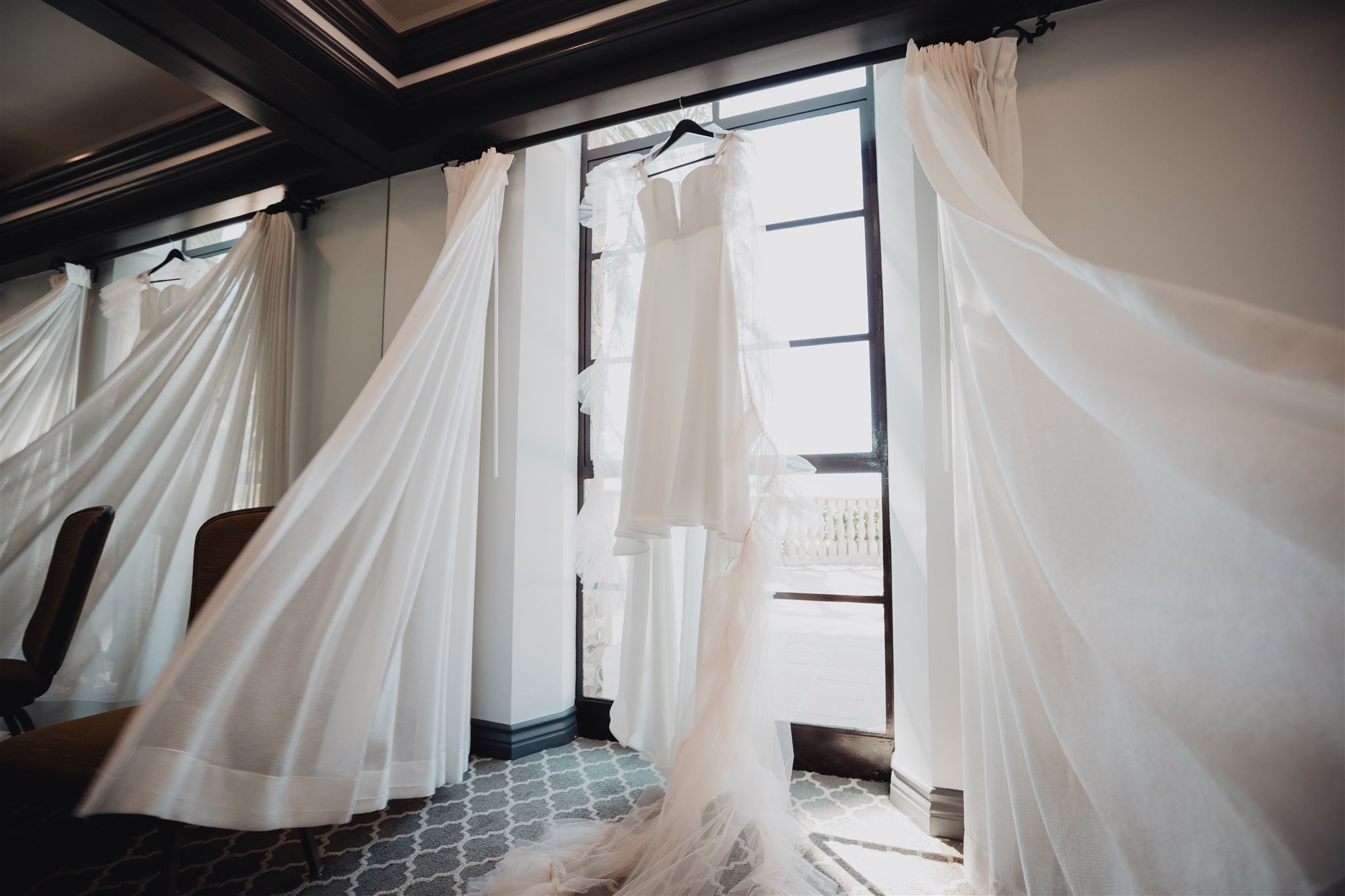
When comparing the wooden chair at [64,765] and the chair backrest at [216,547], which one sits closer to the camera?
the wooden chair at [64,765]

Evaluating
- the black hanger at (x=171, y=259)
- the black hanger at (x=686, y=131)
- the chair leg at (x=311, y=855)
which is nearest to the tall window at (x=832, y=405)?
the black hanger at (x=686, y=131)

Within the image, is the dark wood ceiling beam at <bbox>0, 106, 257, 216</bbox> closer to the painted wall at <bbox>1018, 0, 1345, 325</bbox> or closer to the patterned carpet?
the patterned carpet

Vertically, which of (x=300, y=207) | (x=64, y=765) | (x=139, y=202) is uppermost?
(x=300, y=207)

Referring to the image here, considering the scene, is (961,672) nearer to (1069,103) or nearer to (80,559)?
(1069,103)

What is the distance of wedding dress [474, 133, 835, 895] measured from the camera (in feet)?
5.26

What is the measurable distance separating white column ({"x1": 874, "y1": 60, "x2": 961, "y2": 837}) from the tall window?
22 cm

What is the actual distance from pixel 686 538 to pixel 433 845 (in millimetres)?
1147

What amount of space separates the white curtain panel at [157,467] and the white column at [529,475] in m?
0.77

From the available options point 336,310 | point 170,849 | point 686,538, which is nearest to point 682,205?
point 686,538

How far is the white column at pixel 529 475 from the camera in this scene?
2.46 metres

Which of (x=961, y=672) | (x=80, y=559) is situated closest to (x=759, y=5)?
(x=961, y=672)

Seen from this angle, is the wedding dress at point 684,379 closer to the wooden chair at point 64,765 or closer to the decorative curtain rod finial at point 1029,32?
the decorative curtain rod finial at point 1029,32

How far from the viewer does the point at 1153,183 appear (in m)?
1.68

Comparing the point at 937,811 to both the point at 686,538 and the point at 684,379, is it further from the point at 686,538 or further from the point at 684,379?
the point at 684,379
